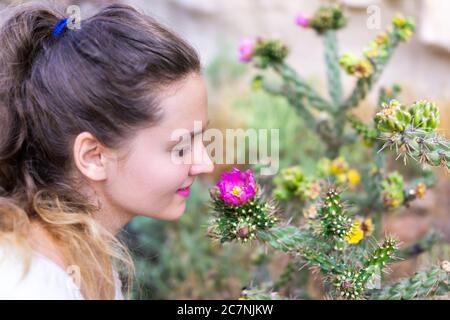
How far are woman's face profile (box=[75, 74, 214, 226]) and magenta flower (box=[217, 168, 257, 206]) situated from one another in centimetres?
16

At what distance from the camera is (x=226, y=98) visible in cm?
445

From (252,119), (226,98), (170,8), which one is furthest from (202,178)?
(170,8)

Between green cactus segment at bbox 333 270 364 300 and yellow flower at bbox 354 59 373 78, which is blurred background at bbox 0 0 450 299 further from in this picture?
green cactus segment at bbox 333 270 364 300

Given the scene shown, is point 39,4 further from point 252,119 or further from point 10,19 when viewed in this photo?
point 252,119

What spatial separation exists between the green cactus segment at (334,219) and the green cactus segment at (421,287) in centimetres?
19

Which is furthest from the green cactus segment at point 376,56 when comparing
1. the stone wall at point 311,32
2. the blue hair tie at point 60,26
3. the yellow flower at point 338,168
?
the stone wall at point 311,32

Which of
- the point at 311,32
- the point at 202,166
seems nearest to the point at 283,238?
the point at 202,166

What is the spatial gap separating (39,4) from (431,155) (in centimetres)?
112

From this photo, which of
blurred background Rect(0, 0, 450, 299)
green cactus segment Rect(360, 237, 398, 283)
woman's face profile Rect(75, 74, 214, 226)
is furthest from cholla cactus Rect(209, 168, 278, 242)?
blurred background Rect(0, 0, 450, 299)

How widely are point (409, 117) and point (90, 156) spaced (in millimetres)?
771

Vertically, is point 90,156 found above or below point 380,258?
above

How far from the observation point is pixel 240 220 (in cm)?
136

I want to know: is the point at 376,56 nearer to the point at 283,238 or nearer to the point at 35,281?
the point at 283,238

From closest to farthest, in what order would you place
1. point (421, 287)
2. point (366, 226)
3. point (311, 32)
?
point (421, 287), point (366, 226), point (311, 32)
